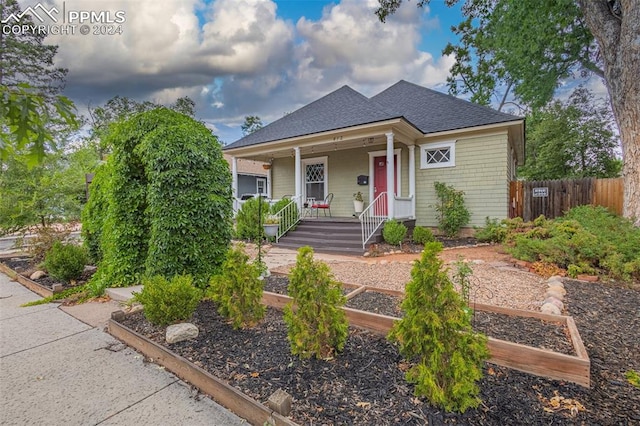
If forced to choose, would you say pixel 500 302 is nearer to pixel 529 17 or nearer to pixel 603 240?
pixel 603 240

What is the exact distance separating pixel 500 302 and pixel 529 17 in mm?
8906

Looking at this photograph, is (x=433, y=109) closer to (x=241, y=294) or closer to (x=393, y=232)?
(x=393, y=232)

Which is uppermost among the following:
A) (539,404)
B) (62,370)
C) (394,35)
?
(394,35)

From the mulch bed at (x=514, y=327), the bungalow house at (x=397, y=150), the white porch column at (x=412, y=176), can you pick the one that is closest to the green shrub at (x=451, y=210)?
the bungalow house at (x=397, y=150)

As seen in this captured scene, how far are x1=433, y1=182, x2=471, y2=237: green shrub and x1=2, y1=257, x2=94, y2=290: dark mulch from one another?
860 centimetres

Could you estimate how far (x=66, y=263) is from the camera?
15.5 ft

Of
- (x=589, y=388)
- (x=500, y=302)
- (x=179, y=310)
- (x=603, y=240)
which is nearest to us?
(x=589, y=388)

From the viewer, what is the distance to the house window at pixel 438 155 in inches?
360

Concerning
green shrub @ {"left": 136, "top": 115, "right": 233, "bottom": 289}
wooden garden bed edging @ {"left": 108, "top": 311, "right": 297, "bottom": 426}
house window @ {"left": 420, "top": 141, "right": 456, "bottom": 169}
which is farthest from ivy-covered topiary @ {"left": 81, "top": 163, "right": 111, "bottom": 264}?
house window @ {"left": 420, "top": 141, "right": 456, "bottom": 169}

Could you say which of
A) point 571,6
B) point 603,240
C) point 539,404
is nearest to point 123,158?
point 539,404

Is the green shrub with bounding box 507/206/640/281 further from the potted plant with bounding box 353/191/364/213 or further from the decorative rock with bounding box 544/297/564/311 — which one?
the potted plant with bounding box 353/191/364/213

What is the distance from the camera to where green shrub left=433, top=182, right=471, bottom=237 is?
8.85 metres

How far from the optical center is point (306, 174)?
39.1ft

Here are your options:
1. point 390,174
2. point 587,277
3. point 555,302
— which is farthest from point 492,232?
point 555,302
